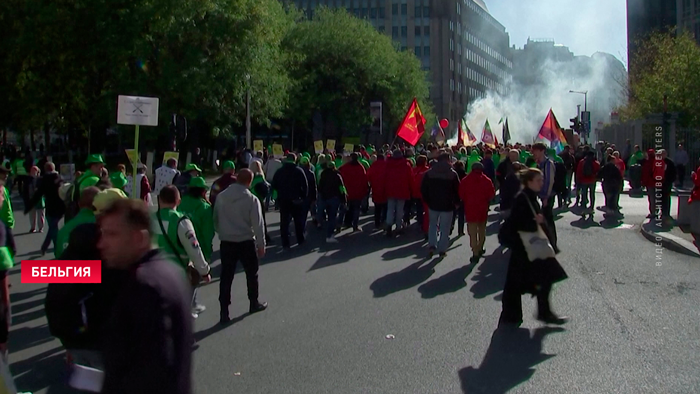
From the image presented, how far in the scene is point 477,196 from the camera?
12281mm

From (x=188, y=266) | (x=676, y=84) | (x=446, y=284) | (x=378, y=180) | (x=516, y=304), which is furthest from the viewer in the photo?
(x=676, y=84)

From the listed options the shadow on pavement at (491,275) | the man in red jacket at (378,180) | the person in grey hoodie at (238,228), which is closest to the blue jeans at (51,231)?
the person in grey hoodie at (238,228)

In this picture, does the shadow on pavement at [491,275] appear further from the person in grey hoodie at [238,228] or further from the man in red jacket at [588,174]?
the man in red jacket at [588,174]

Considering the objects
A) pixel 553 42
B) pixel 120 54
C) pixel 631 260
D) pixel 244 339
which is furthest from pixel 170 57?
pixel 553 42

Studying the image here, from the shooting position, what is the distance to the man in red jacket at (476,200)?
12.3 meters

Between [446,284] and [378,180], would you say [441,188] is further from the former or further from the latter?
[378,180]

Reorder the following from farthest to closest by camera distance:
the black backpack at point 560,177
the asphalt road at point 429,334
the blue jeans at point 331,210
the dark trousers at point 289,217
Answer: the black backpack at point 560,177, the blue jeans at point 331,210, the dark trousers at point 289,217, the asphalt road at point 429,334

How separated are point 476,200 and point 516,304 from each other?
172 inches

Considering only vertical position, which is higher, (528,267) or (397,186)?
(397,186)

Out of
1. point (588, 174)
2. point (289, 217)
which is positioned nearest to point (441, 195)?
point (289, 217)

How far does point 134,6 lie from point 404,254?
79.4 ft

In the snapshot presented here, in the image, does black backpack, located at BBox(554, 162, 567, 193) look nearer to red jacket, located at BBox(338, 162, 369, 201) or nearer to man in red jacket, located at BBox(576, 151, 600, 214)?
man in red jacket, located at BBox(576, 151, 600, 214)

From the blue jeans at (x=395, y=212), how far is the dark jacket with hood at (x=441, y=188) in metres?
2.95

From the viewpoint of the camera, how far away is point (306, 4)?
11319 centimetres
